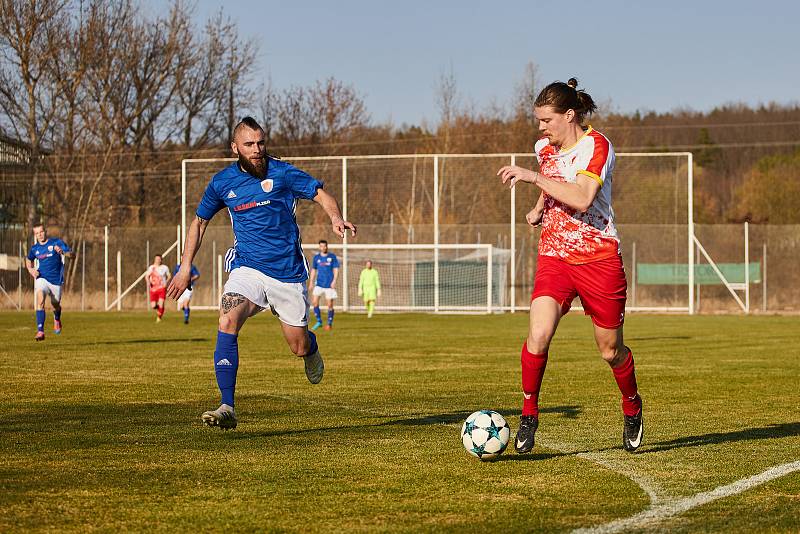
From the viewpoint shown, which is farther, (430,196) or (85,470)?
(430,196)

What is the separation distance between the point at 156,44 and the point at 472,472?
4731 centimetres

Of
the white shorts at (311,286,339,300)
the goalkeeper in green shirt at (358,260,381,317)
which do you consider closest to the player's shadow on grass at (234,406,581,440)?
the white shorts at (311,286,339,300)

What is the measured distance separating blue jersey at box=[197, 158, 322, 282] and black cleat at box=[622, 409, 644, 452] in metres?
2.66

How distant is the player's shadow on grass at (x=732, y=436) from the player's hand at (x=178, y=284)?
336 cm

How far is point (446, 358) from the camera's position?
1642 centimetres

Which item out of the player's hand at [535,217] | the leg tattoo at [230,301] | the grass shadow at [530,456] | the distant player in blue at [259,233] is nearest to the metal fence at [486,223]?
the distant player in blue at [259,233]

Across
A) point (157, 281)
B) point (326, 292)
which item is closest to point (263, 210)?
point (326, 292)

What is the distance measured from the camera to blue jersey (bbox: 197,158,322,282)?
27.0ft

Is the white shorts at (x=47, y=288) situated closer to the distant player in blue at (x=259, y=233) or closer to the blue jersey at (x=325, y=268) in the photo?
the blue jersey at (x=325, y=268)

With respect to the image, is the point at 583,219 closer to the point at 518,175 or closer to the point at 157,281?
the point at 518,175

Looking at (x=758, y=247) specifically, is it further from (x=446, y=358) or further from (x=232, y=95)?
(x=446, y=358)

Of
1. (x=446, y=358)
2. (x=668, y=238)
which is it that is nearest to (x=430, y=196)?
(x=668, y=238)

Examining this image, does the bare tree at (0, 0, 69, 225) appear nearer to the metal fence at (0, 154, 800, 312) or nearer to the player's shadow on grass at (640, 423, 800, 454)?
the metal fence at (0, 154, 800, 312)

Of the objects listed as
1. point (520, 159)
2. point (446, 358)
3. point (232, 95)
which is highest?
point (232, 95)
